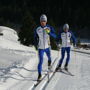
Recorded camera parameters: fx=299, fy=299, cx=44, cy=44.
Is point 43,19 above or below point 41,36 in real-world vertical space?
above

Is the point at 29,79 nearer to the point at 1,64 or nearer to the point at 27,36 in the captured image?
the point at 1,64

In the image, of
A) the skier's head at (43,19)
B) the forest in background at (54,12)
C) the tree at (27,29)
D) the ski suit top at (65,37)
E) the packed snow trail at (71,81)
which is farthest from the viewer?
the forest in background at (54,12)

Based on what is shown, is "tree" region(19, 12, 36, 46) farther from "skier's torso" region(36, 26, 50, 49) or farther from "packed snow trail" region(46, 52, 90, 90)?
"skier's torso" region(36, 26, 50, 49)

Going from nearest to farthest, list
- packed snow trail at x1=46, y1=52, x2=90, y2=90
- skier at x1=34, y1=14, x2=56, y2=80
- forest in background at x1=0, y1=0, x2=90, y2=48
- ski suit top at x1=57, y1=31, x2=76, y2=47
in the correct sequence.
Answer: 1. packed snow trail at x1=46, y1=52, x2=90, y2=90
2. skier at x1=34, y1=14, x2=56, y2=80
3. ski suit top at x1=57, y1=31, x2=76, y2=47
4. forest in background at x1=0, y1=0, x2=90, y2=48

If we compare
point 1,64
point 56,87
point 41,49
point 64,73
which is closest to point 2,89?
point 56,87

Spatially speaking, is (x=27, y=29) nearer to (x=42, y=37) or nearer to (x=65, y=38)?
(x=65, y=38)

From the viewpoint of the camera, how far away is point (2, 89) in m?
8.66

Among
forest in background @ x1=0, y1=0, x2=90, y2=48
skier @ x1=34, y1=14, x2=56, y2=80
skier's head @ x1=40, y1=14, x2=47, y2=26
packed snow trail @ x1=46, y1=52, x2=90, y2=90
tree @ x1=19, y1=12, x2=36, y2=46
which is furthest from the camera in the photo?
forest in background @ x1=0, y1=0, x2=90, y2=48

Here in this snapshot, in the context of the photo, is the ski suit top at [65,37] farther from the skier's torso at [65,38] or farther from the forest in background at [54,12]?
the forest in background at [54,12]

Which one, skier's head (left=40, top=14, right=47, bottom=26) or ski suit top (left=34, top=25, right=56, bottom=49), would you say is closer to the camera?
skier's head (left=40, top=14, right=47, bottom=26)

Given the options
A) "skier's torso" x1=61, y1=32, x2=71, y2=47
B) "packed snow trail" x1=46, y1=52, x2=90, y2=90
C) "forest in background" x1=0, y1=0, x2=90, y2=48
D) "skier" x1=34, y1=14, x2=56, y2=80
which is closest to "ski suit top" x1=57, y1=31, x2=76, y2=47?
"skier's torso" x1=61, y1=32, x2=71, y2=47

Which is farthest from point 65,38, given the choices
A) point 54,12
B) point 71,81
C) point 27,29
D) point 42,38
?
point 54,12

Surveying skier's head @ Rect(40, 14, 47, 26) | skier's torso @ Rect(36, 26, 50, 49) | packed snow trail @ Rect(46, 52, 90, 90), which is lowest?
packed snow trail @ Rect(46, 52, 90, 90)

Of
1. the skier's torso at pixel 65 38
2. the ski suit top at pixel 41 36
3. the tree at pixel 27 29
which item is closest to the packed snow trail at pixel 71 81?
the skier's torso at pixel 65 38
